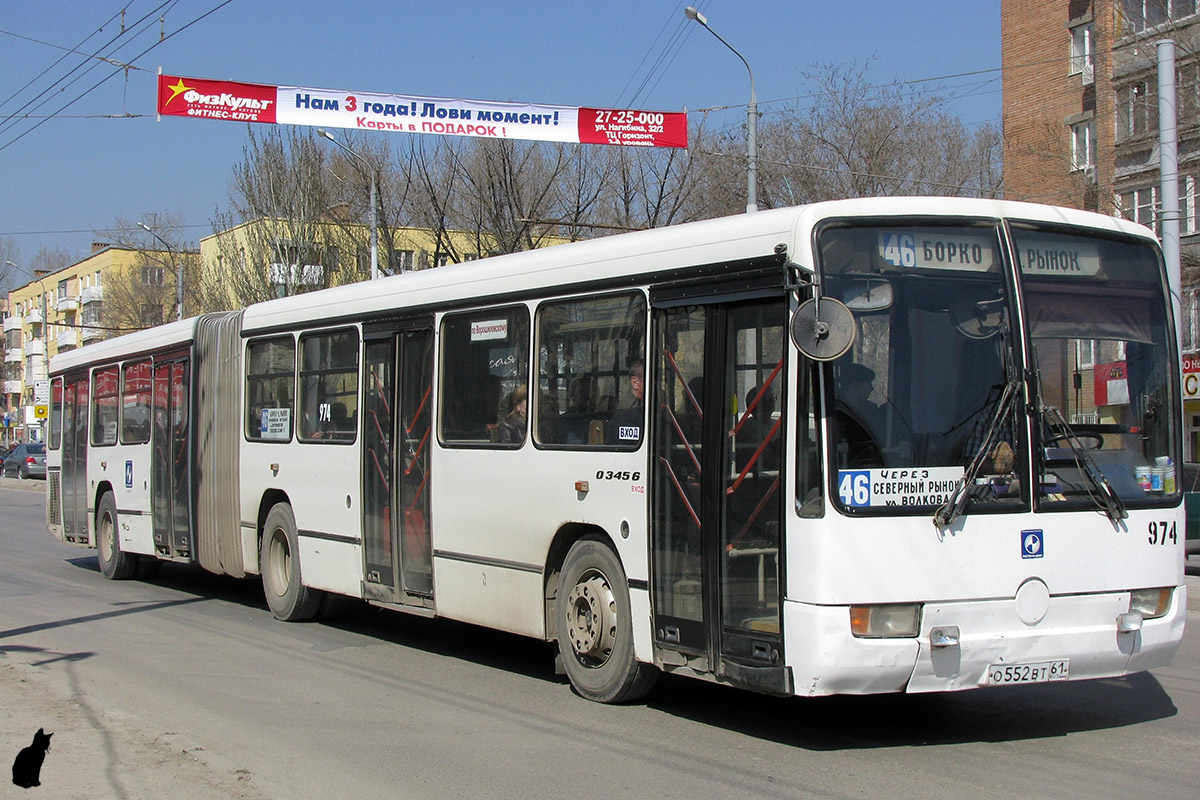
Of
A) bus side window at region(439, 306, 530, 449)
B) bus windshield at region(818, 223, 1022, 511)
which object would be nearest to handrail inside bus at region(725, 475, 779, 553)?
bus windshield at region(818, 223, 1022, 511)

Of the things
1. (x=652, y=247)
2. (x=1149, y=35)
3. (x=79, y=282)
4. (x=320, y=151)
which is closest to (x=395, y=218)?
(x=320, y=151)

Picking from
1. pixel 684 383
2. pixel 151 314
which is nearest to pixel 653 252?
pixel 684 383

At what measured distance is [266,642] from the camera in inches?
442

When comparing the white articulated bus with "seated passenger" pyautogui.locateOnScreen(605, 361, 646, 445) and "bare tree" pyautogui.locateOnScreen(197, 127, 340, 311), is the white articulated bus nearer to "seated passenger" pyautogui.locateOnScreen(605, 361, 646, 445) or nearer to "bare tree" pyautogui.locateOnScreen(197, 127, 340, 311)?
"seated passenger" pyautogui.locateOnScreen(605, 361, 646, 445)

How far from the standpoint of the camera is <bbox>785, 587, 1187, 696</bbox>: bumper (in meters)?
6.39

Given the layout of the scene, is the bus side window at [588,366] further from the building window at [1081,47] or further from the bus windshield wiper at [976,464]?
the building window at [1081,47]

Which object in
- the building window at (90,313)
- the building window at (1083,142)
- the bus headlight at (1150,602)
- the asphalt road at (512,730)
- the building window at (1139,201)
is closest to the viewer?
the asphalt road at (512,730)

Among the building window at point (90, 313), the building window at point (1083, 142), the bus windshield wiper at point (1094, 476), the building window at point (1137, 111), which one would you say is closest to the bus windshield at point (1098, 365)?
the bus windshield wiper at point (1094, 476)

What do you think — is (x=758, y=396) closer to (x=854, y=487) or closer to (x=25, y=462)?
(x=854, y=487)

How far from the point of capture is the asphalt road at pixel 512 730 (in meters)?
6.25

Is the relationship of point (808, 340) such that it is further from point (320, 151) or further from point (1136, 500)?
point (320, 151)

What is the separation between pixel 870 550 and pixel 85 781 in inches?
159

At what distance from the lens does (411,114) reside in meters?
16.8

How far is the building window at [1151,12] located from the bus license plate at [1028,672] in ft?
62.6
